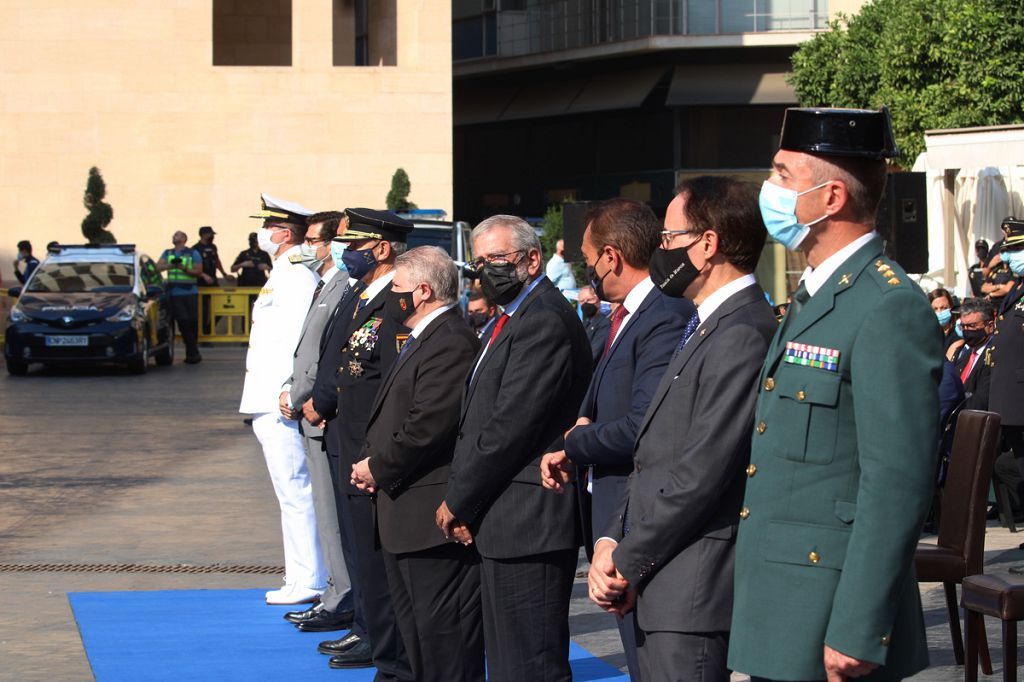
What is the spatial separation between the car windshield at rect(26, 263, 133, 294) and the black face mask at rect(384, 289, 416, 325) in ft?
58.2

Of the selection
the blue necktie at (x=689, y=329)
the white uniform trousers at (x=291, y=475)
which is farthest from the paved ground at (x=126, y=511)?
the blue necktie at (x=689, y=329)

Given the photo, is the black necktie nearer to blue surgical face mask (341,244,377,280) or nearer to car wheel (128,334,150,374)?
blue surgical face mask (341,244,377,280)

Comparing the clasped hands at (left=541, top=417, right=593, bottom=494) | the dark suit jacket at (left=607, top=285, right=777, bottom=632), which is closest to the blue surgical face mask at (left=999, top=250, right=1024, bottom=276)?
the clasped hands at (left=541, top=417, right=593, bottom=494)

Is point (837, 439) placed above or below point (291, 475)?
above

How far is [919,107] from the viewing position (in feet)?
93.0

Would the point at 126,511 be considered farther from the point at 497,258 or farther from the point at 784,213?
the point at 784,213

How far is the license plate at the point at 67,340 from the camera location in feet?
75.7

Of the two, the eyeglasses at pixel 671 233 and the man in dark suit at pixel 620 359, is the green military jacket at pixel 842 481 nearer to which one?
the eyeglasses at pixel 671 233

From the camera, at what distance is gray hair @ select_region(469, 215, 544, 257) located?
5.98 metres

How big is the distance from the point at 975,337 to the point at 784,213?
8.65 meters

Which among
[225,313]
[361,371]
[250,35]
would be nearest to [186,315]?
[225,313]

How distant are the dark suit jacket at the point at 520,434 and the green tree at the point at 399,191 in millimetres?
30949

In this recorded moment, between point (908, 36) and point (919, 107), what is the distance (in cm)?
136

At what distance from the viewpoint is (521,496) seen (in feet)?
18.5
